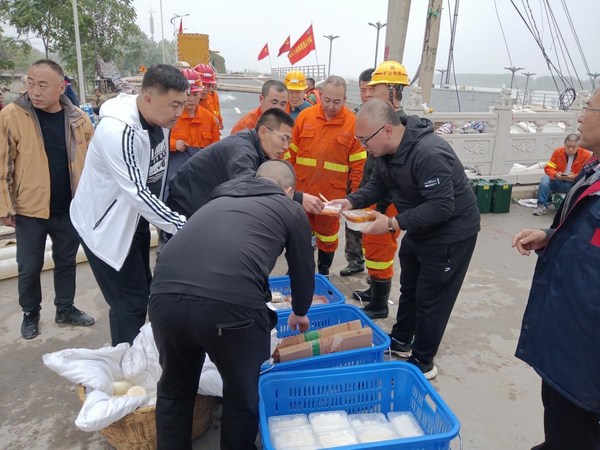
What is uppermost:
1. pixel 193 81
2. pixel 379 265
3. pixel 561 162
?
pixel 193 81

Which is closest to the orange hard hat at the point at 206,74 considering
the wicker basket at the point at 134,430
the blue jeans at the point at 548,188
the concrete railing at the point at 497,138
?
the concrete railing at the point at 497,138

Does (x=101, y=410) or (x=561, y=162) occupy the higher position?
(x=561, y=162)

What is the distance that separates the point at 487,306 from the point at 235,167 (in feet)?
9.08

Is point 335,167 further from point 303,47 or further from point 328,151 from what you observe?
point 303,47

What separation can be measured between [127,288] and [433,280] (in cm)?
178

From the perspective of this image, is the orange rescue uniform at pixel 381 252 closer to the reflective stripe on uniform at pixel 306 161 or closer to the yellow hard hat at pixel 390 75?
the reflective stripe on uniform at pixel 306 161

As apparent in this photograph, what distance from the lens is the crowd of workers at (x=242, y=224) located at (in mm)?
1723

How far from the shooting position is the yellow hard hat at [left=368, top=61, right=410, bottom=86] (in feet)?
12.9

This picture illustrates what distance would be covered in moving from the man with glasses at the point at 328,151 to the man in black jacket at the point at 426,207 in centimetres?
107

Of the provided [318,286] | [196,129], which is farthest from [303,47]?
[318,286]

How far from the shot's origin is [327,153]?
13.4ft

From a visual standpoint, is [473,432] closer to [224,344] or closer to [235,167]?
[224,344]

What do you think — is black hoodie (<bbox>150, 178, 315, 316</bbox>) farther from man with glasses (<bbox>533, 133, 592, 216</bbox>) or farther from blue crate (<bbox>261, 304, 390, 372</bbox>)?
man with glasses (<bbox>533, 133, 592, 216</bbox>)

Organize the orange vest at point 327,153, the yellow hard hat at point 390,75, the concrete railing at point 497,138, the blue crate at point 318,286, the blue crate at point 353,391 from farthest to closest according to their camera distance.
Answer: the concrete railing at point 497,138
the orange vest at point 327,153
the yellow hard hat at point 390,75
the blue crate at point 318,286
the blue crate at point 353,391
